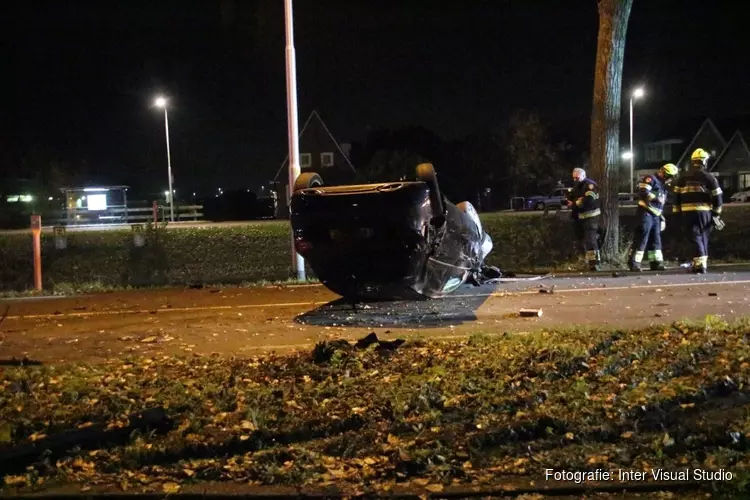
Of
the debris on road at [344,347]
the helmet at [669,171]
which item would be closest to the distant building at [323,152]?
the helmet at [669,171]

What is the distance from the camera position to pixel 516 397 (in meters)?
5.54

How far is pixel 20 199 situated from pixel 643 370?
167 feet

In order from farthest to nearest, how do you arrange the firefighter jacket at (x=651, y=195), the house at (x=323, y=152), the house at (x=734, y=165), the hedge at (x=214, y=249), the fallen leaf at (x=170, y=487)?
the house at (x=734, y=165), the house at (x=323, y=152), the hedge at (x=214, y=249), the firefighter jacket at (x=651, y=195), the fallen leaf at (x=170, y=487)

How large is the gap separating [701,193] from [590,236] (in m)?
1.96

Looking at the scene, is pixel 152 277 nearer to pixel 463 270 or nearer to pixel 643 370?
pixel 463 270

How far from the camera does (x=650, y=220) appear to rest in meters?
12.9

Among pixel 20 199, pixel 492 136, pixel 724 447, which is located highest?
pixel 492 136

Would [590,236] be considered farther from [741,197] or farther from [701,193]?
[741,197]

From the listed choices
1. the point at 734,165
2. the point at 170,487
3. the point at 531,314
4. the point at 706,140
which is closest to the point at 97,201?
the point at 531,314

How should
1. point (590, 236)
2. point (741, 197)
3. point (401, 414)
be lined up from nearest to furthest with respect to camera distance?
1. point (401, 414)
2. point (590, 236)
3. point (741, 197)

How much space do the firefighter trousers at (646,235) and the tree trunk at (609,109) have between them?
1279 millimetres

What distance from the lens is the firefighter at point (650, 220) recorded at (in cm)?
1288

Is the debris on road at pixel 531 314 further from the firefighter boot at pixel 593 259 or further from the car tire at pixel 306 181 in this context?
the firefighter boot at pixel 593 259

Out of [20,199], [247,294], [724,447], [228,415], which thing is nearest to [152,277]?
[247,294]
